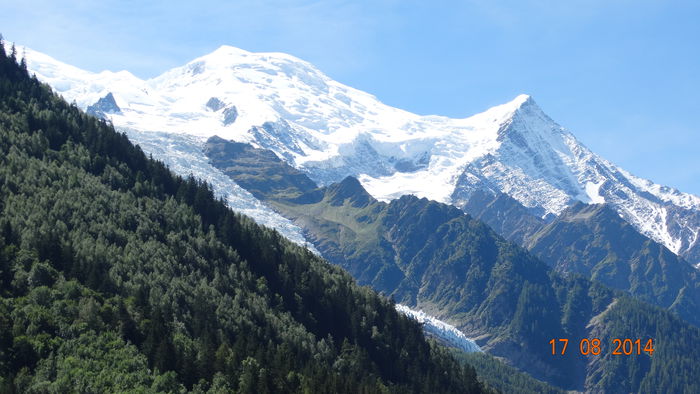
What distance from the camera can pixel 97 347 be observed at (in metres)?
171

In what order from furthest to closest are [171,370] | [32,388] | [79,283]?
[79,283], [171,370], [32,388]

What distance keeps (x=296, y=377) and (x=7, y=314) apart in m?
55.2

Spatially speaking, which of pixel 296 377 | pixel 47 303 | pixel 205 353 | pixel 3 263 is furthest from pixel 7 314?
pixel 296 377

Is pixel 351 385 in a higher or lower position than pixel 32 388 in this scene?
higher

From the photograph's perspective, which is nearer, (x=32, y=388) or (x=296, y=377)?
(x=32, y=388)

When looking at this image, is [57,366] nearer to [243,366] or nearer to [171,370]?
[171,370]

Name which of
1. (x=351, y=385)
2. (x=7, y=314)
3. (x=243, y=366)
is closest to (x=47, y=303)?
(x=7, y=314)

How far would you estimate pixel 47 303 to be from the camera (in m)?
180

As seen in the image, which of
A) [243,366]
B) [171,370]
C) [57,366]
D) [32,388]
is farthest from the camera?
[243,366]

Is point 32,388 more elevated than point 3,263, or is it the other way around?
point 3,263

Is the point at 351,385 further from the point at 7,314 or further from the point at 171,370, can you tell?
the point at 7,314

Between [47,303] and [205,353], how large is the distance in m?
30.6

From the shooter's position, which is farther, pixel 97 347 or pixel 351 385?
pixel 351 385

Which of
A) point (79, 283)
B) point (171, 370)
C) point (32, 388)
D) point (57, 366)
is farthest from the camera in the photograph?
point (79, 283)
